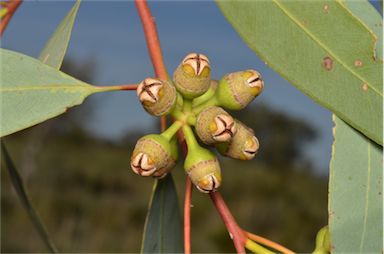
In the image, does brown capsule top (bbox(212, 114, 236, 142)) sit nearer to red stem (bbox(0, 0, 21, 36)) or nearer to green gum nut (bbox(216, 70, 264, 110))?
green gum nut (bbox(216, 70, 264, 110))

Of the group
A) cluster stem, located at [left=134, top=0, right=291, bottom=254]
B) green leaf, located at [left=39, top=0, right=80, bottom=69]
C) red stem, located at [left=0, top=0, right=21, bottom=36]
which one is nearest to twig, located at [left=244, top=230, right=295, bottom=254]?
cluster stem, located at [left=134, top=0, right=291, bottom=254]

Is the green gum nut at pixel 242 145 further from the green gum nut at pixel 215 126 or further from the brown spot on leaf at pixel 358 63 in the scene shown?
the brown spot on leaf at pixel 358 63

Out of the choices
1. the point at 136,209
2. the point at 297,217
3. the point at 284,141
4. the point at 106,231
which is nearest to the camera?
the point at 106,231

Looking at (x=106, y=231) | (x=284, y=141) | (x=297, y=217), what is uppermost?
(x=284, y=141)

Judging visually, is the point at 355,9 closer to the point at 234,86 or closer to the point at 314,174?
the point at 234,86

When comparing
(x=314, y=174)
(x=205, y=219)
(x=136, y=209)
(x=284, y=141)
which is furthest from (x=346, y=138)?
(x=284, y=141)

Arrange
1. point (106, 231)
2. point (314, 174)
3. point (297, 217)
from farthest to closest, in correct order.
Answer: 1. point (314, 174)
2. point (297, 217)
3. point (106, 231)

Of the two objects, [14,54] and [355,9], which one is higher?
[355,9]
